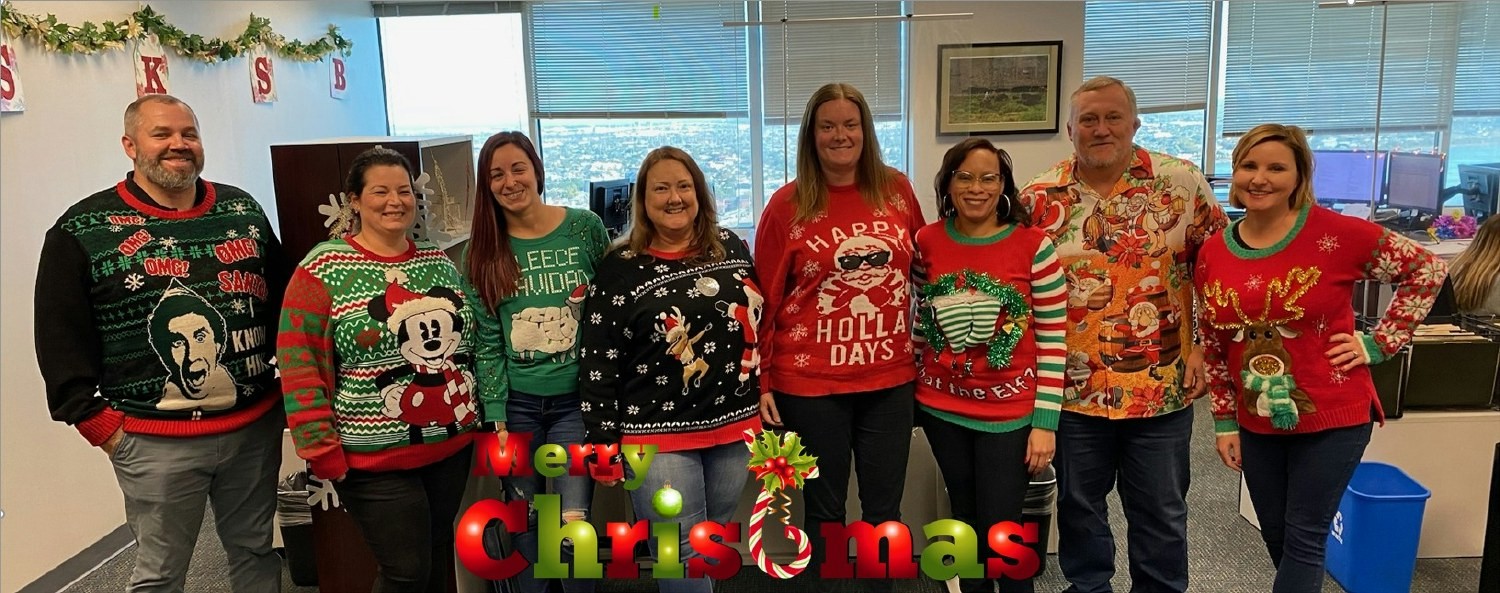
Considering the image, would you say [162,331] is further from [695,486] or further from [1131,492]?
[1131,492]

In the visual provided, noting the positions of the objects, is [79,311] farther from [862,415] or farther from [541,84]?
[541,84]

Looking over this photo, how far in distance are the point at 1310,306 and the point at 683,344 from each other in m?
1.27

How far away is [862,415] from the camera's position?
2029mm

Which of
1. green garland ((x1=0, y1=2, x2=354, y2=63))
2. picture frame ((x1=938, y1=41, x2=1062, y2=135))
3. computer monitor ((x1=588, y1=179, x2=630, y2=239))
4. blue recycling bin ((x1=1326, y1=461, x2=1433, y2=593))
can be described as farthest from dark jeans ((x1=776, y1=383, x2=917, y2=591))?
picture frame ((x1=938, y1=41, x2=1062, y2=135))

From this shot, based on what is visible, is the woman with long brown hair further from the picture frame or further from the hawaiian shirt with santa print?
the picture frame

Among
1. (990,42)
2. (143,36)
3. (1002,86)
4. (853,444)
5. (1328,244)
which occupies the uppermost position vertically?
(990,42)

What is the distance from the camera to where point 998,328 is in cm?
190

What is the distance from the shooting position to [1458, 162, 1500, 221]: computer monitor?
15.3 ft

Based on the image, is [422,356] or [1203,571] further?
[1203,571]

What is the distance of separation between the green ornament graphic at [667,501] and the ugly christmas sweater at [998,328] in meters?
0.61

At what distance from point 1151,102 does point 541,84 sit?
12.9ft

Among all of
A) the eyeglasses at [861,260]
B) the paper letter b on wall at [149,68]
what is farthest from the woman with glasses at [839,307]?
the paper letter b on wall at [149,68]

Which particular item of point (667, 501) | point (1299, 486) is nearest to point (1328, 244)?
point (1299, 486)

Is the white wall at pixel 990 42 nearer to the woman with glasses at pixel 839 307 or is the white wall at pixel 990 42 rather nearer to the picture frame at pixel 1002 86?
the picture frame at pixel 1002 86
